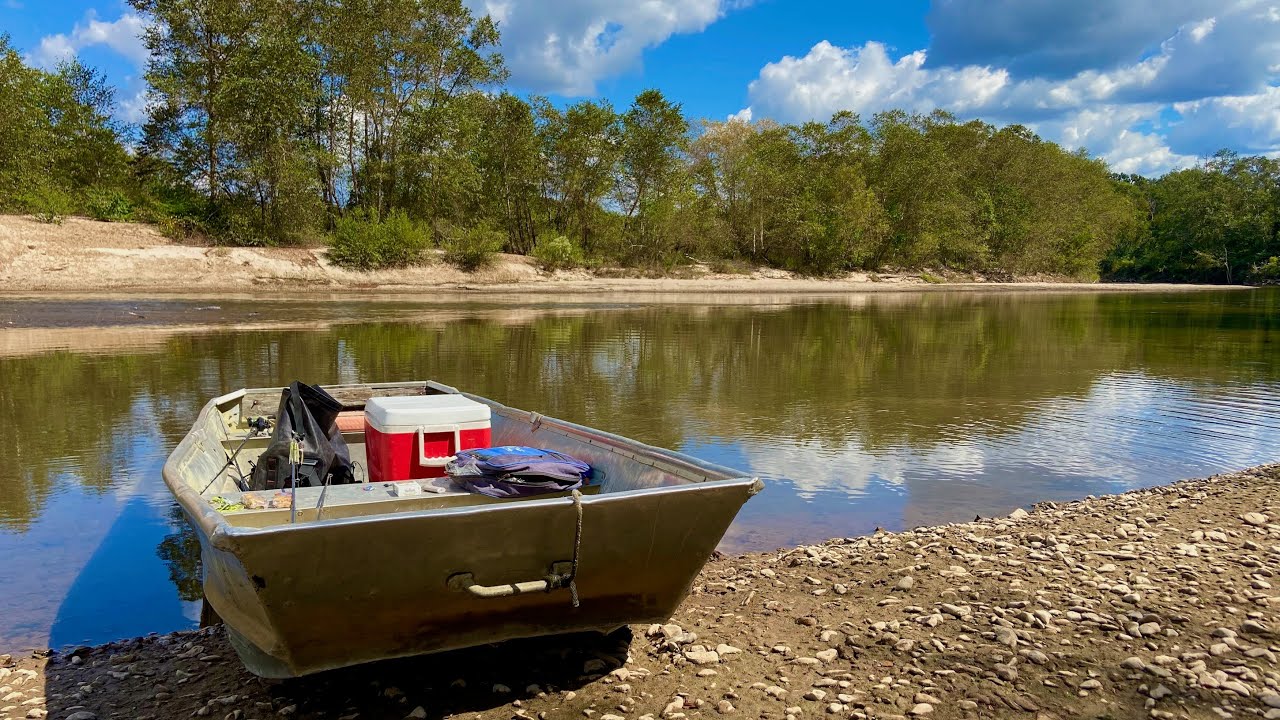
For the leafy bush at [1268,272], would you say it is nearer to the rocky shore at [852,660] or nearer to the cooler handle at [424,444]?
the rocky shore at [852,660]

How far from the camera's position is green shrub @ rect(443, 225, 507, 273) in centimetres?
3769

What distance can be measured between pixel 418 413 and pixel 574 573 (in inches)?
76.3

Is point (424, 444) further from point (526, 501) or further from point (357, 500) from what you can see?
point (526, 501)

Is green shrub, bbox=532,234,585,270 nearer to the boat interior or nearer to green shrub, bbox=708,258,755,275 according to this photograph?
green shrub, bbox=708,258,755,275

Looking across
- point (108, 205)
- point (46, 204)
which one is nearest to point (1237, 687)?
point (46, 204)

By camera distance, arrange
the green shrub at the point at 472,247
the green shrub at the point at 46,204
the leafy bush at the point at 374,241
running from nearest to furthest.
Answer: the green shrub at the point at 46,204 < the leafy bush at the point at 374,241 < the green shrub at the point at 472,247

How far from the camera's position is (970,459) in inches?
318

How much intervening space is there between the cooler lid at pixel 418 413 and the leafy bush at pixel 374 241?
31.6m

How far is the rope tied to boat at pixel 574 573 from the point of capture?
327cm

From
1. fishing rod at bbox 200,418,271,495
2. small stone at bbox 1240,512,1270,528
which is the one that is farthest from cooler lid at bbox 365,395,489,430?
small stone at bbox 1240,512,1270,528

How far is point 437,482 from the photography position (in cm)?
449

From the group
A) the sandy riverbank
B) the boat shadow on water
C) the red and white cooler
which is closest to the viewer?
the boat shadow on water

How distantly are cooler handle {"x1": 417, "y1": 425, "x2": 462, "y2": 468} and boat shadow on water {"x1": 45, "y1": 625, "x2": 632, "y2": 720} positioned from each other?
4.35 ft

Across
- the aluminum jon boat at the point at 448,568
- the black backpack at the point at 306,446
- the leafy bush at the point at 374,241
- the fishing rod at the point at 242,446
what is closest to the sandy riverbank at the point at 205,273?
the leafy bush at the point at 374,241
